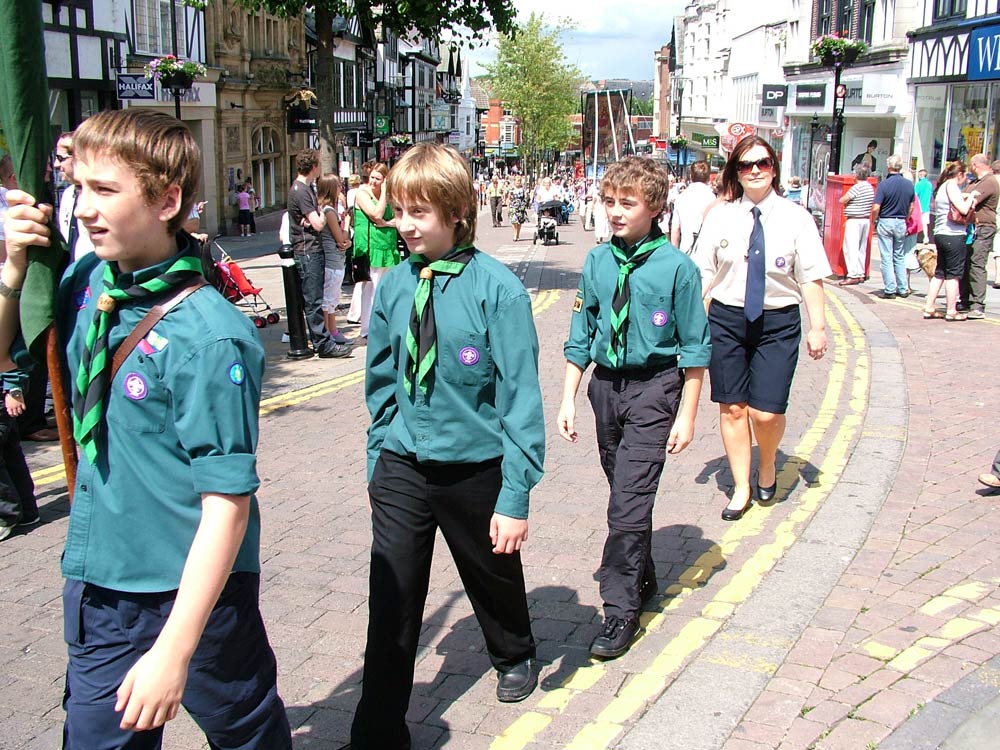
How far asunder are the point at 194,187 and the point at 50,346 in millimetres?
536

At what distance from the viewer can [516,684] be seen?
152 inches

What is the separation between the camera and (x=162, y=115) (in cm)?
235

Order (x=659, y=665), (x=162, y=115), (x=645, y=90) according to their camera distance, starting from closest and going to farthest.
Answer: (x=162, y=115)
(x=659, y=665)
(x=645, y=90)

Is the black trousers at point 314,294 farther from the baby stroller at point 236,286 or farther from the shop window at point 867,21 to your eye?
the shop window at point 867,21

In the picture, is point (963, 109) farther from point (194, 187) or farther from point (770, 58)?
point (194, 187)

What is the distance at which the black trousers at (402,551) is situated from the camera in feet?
11.1

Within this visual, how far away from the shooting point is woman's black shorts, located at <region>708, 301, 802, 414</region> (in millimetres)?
5828

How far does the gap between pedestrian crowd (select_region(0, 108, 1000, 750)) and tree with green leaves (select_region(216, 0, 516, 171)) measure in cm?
1159

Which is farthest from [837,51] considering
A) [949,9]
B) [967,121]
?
[949,9]

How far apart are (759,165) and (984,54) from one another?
20080 millimetres

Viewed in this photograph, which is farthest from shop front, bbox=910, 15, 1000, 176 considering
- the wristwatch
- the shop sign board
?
the shop sign board

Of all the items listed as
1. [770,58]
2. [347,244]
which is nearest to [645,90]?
[770,58]

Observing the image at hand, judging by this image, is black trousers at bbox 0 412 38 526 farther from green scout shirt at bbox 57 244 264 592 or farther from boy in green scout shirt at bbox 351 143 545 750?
green scout shirt at bbox 57 244 264 592

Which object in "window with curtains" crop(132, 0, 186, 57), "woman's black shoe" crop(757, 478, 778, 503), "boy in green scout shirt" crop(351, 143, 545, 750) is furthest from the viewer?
"window with curtains" crop(132, 0, 186, 57)
